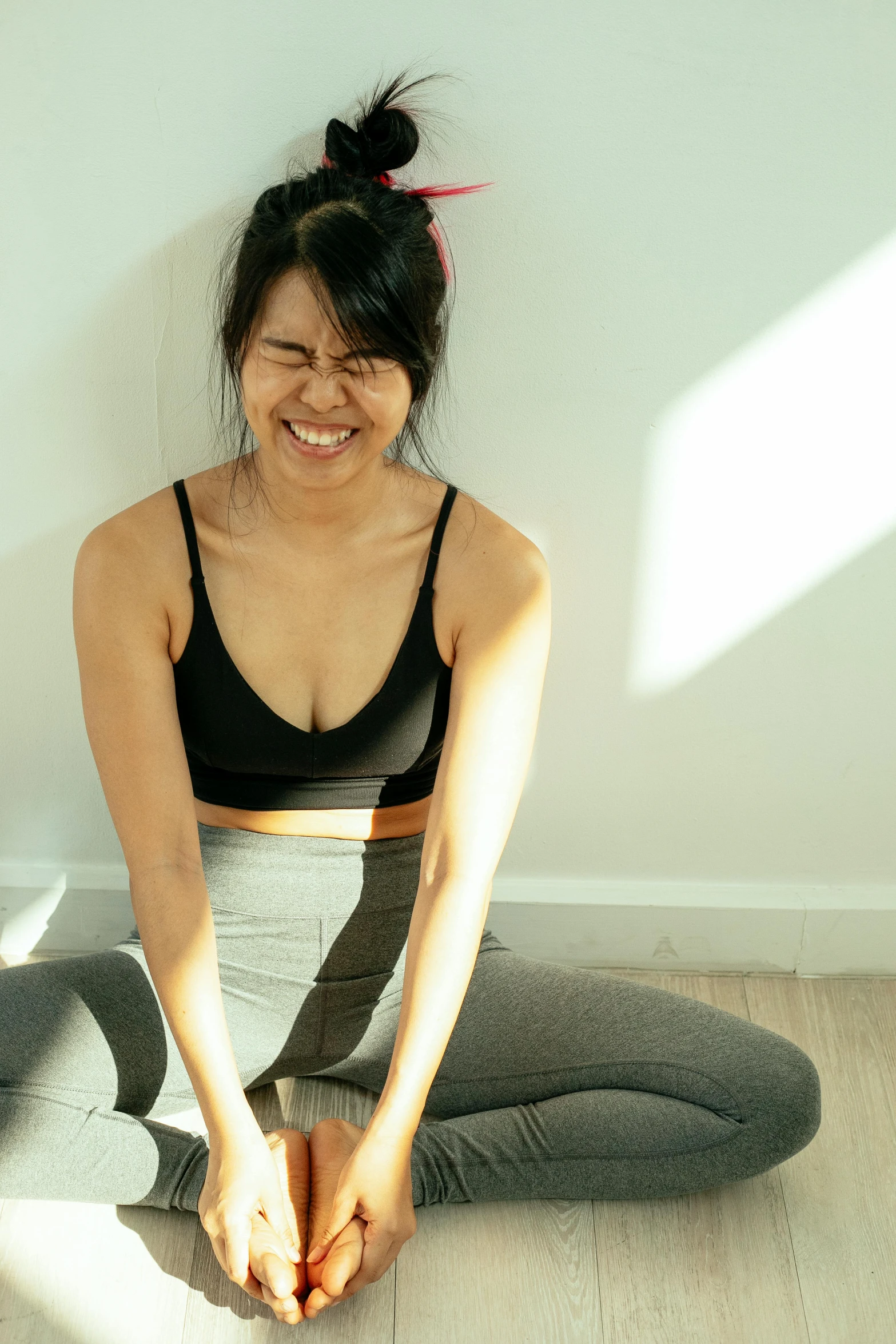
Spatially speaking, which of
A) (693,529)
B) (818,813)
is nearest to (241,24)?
(693,529)

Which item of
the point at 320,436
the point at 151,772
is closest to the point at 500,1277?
the point at 151,772

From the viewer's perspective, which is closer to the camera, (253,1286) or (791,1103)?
(253,1286)

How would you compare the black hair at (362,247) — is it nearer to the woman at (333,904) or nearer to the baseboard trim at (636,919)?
the woman at (333,904)

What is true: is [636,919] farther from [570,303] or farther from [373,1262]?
[570,303]

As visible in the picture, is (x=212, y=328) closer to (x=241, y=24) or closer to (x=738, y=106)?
(x=241, y=24)

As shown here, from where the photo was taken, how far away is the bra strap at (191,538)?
50.2 inches

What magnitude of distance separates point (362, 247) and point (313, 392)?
5.4 inches

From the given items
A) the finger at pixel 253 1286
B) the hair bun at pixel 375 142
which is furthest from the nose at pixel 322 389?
the finger at pixel 253 1286

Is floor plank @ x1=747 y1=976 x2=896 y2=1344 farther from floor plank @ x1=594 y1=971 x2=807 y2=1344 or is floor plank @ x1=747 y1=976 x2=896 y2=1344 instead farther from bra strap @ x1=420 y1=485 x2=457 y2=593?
bra strap @ x1=420 y1=485 x2=457 y2=593

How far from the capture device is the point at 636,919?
1.70m

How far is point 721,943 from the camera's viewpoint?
67.8 inches

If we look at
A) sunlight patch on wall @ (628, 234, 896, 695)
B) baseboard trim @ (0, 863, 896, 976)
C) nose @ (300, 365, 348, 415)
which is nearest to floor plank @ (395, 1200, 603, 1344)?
baseboard trim @ (0, 863, 896, 976)

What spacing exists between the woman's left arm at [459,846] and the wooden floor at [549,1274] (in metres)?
0.13

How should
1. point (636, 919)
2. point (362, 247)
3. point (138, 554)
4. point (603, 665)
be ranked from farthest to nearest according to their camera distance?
1. point (636, 919)
2. point (603, 665)
3. point (138, 554)
4. point (362, 247)
